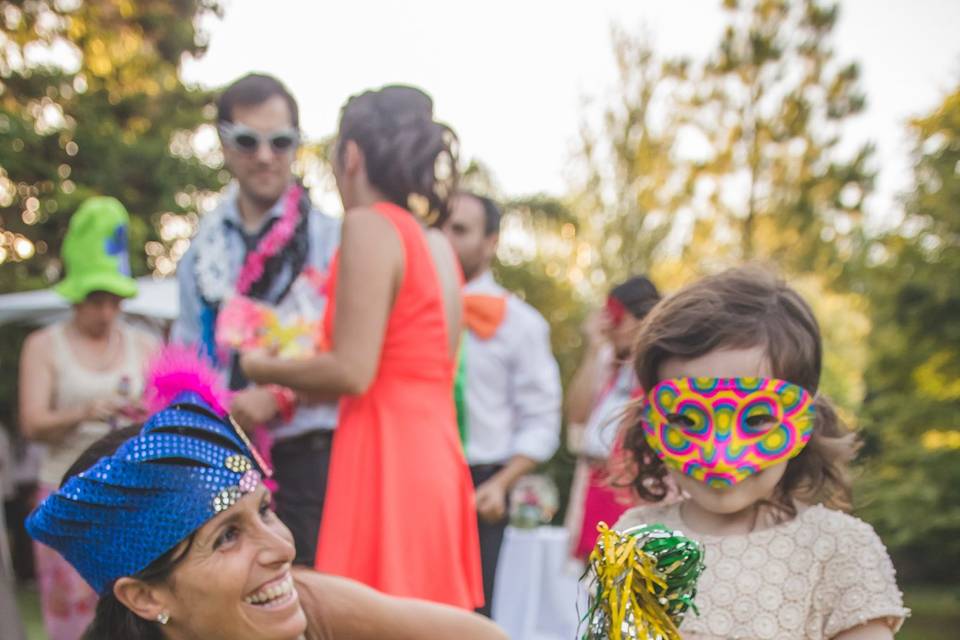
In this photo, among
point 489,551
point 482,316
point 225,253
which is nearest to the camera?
point 225,253

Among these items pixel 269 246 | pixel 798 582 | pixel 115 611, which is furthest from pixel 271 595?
pixel 269 246

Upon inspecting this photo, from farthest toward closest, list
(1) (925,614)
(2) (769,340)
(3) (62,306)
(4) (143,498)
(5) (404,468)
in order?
(3) (62,306) < (1) (925,614) < (5) (404,468) < (2) (769,340) < (4) (143,498)

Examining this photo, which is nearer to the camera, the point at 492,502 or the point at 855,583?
the point at 855,583

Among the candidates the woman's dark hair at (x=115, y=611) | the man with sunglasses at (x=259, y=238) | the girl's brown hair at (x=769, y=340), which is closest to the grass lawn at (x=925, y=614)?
the man with sunglasses at (x=259, y=238)

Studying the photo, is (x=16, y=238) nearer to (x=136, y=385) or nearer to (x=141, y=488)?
(x=136, y=385)

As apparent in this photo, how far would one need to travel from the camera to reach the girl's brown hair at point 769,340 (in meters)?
2.10

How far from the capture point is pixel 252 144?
11.0ft

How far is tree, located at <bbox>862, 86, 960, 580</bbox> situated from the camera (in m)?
6.87

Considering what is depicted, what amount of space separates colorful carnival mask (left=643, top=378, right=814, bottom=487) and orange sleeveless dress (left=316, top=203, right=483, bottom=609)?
866mm

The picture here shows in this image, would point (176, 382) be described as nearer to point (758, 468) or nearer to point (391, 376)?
point (391, 376)

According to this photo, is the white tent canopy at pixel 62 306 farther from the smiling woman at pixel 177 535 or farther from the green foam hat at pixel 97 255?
the smiling woman at pixel 177 535

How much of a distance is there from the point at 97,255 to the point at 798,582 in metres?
3.53

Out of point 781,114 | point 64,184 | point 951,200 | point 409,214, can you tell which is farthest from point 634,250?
point 409,214

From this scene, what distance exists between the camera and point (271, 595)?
1914 millimetres
